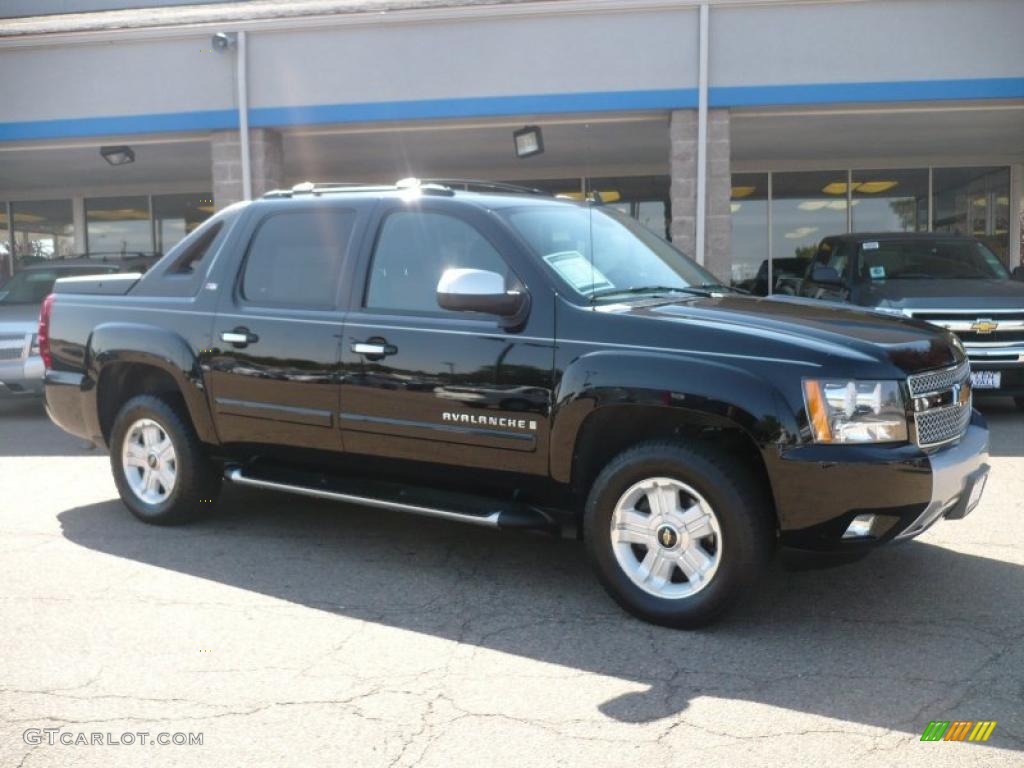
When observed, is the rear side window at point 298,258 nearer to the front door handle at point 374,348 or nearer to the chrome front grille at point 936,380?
the front door handle at point 374,348

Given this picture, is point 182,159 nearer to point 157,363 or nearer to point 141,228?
point 141,228

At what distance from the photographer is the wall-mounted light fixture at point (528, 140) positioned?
13336mm

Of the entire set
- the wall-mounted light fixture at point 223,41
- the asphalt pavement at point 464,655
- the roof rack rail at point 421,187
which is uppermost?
the wall-mounted light fixture at point 223,41

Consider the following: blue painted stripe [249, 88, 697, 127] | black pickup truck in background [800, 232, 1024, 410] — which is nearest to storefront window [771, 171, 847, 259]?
blue painted stripe [249, 88, 697, 127]

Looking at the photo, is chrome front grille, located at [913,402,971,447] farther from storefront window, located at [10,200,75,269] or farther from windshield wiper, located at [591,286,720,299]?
storefront window, located at [10,200,75,269]

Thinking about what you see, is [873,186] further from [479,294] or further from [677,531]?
[677,531]

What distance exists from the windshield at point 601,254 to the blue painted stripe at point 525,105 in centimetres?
681

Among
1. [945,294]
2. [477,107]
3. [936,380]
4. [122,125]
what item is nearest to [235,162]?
[122,125]

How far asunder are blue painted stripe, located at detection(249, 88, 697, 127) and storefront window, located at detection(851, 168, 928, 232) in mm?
7444

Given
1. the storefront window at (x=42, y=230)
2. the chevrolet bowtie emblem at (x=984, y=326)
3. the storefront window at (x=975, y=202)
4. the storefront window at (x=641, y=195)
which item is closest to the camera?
the chevrolet bowtie emblem at (x=984, y=326)

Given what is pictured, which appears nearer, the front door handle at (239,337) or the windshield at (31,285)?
the front door handle at (239,337)

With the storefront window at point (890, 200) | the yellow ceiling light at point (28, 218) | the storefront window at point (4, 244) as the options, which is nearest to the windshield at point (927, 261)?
the storefront window at point (890, 200)

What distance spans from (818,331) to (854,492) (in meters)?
0.70

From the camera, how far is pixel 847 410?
3.98 m
